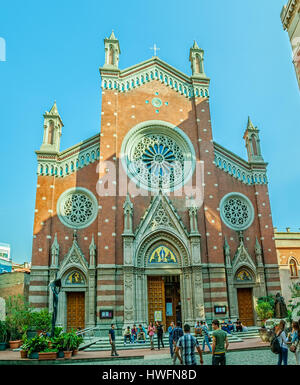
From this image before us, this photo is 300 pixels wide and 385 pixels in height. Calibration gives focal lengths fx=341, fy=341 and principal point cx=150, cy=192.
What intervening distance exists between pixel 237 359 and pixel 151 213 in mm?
14063

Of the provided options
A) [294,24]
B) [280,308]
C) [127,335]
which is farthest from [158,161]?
[280,308]

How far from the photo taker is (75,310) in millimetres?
25969

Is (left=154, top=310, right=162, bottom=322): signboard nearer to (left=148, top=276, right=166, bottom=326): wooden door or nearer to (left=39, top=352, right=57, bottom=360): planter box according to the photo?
(left=148, top=276, right=166, bottom=326): wooden door

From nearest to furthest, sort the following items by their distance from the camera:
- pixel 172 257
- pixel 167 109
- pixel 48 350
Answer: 1. pixel 48 350
2. pixel 172 257
3. pixel 167 109

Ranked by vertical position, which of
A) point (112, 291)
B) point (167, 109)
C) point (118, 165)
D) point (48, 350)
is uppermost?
point (167, 109)

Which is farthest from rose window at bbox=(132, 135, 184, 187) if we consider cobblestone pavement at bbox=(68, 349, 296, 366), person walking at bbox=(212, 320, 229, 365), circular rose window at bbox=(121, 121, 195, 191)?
person walking at bbox=(212, 320, 229, 365)

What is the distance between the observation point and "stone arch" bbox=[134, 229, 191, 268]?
86.3 feet

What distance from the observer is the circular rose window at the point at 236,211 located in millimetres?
29484

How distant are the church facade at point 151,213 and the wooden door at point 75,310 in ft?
0.33

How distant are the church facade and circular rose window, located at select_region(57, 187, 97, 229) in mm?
83

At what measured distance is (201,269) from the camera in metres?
26.1

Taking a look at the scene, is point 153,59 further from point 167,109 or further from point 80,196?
point 80,196
